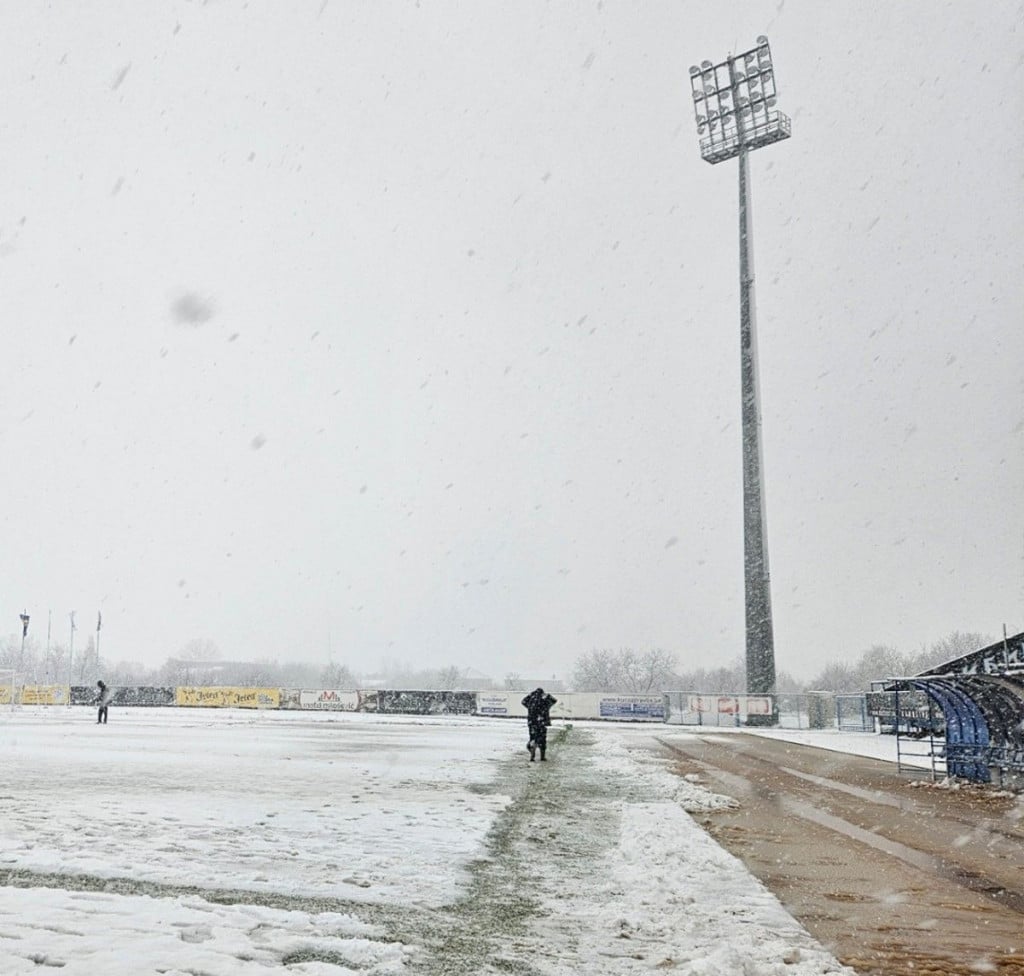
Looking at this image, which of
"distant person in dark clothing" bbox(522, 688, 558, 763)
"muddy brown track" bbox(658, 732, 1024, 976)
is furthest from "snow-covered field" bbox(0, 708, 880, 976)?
"distant person in dark clothing" bbox(522, 688, 558, 763)

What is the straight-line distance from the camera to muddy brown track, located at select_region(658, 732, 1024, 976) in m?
6.14

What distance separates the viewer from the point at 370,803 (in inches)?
480

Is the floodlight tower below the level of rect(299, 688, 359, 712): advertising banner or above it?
above

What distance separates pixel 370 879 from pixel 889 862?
5.41 meters

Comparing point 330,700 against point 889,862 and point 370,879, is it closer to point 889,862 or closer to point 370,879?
point 889,862

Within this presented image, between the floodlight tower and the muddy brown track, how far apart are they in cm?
2615

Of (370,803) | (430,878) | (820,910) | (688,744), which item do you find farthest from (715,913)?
(688,744)

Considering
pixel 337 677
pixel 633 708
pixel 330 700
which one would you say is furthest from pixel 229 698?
pixel 337 677

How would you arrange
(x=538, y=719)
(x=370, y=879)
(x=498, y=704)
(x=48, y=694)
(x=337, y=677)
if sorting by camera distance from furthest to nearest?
(x=337, y=677), (x=48, y=694), (x=498, y=704), (x=538, y=719), (x=370, y=879)

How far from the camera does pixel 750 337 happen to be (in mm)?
48438

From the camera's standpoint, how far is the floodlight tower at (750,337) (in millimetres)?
44062

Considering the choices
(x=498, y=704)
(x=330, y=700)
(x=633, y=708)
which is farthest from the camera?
(x=330, y=700)

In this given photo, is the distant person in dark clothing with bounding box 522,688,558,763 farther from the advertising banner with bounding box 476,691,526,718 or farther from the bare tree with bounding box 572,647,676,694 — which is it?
the bare tree with bounding box 572,647,676,694

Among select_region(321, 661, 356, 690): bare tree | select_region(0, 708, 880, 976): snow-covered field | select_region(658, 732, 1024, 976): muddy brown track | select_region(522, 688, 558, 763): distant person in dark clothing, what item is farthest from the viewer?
select_region(321, 661, 356, 690): bare tree
